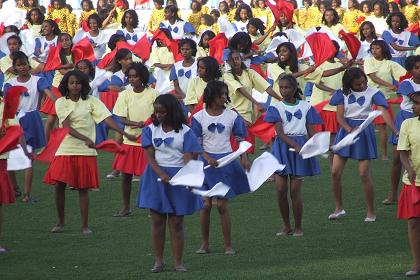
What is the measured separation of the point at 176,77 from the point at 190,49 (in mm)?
682

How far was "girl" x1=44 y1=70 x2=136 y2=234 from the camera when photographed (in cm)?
1061

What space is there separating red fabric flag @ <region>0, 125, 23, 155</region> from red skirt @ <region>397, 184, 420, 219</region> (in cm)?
313

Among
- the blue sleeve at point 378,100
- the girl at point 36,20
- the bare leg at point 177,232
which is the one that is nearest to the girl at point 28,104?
the bare leg at point 177,232

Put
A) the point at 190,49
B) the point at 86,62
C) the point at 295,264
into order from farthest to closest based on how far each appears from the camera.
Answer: the point at 190,49
the point at 86,62
the point at 295,264

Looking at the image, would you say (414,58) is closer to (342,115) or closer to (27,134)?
(342,115)

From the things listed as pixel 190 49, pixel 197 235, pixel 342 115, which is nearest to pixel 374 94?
pixel 342 115

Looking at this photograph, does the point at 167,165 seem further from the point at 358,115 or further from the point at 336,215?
the point at 336,215

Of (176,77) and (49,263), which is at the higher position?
(176,77)

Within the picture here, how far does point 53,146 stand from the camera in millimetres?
10562

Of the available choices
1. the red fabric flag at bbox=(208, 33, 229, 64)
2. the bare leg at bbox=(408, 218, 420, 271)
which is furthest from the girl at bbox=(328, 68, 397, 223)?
the red fabric flag at bbox=(208, 33, 229, 64)

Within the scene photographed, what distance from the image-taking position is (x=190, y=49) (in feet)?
44.9

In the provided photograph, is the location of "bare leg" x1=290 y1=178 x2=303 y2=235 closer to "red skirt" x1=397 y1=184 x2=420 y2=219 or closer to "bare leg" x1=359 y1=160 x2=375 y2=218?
"bare leg" x1=359 y1=160 x2=375 y2=218

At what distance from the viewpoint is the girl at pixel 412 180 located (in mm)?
8602

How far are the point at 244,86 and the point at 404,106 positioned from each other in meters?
1.70
